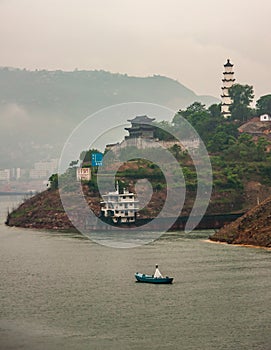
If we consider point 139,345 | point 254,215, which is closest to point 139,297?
point 139,345

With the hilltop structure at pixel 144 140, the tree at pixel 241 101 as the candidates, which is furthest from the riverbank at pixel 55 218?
the tree at pixel 241 101

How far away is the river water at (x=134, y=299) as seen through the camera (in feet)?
117

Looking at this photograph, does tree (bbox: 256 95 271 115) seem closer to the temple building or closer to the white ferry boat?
the temple building

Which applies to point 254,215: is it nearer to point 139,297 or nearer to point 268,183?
point 139,297

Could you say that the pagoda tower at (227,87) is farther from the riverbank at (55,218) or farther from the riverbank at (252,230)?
the riverbank at (252,230)

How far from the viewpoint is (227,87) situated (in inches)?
5379

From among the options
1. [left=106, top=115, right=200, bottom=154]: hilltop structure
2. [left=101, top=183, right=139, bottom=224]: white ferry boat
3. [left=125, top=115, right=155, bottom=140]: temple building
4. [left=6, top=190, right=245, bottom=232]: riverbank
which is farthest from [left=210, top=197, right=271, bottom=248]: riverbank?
[left=125, top=115, right=155, bottom=140]: temple building

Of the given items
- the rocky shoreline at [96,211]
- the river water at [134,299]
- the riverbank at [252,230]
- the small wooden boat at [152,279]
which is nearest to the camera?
the river water at [134,299]

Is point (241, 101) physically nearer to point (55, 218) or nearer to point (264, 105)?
point (264, 105)

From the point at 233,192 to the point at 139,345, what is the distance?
229ft

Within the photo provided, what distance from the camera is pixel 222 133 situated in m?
125

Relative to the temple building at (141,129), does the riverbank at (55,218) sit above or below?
below

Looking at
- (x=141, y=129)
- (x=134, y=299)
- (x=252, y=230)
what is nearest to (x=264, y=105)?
(x=141, y=129)

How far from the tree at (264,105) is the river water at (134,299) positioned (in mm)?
69846
